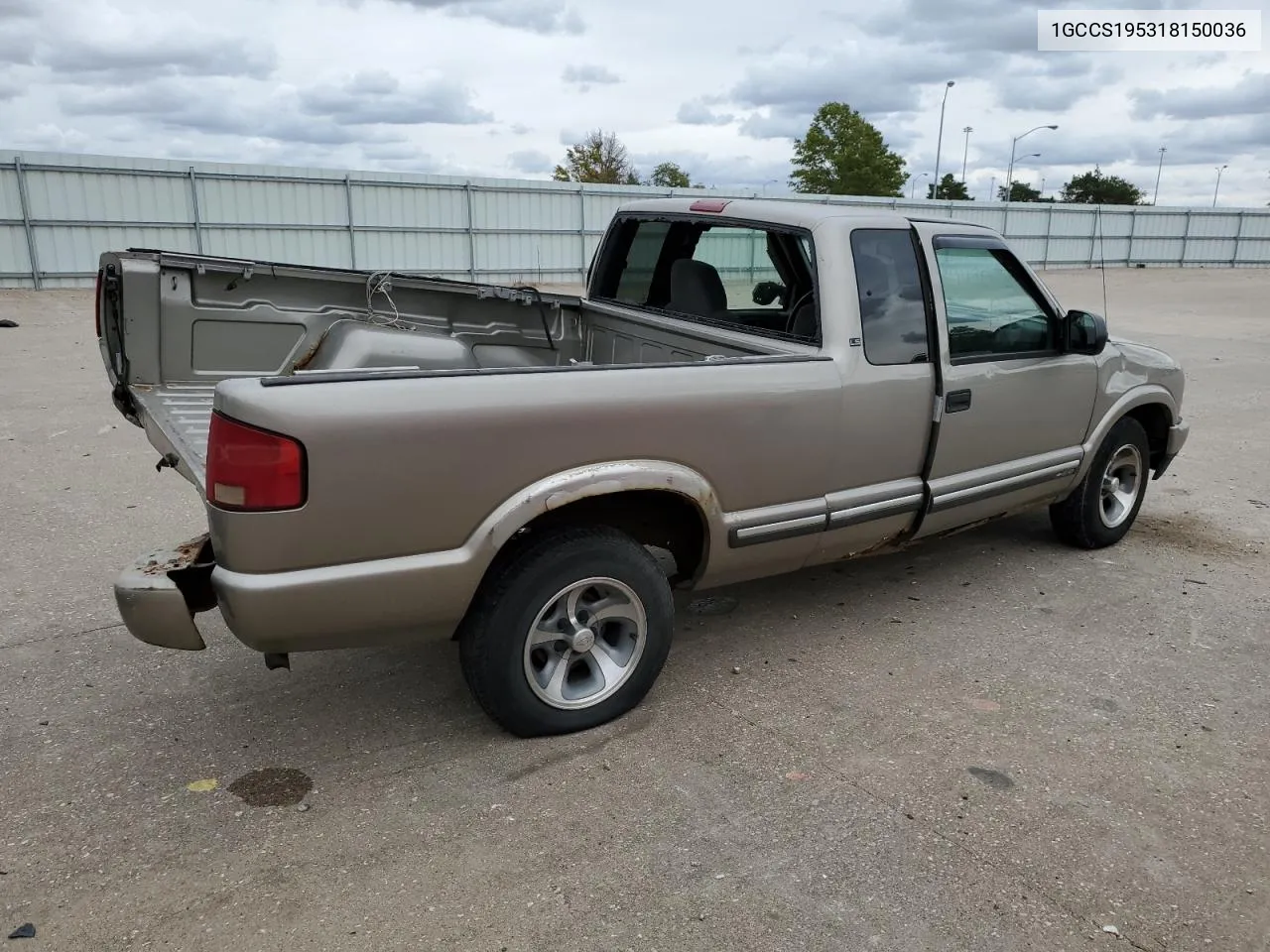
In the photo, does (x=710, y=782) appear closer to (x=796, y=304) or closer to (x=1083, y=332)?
(x=796, y=304)

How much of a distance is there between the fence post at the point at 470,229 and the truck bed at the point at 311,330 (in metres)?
18.5

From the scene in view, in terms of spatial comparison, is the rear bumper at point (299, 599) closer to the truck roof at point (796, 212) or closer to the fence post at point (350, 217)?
the truck roof at point (796, 212)

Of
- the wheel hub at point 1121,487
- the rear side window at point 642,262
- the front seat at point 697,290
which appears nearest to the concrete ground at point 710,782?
the wheel hub at point 1121,487

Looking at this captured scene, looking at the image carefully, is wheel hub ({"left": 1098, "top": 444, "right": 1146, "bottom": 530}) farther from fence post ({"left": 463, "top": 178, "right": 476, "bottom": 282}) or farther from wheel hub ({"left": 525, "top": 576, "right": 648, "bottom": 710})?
fence post ({"left": 463, "top": 178, "right": 476, "bottom": 282})

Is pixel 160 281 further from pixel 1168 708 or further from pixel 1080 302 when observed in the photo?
pixel 1080 302

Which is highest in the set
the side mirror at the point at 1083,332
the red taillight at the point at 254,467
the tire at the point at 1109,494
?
the side mirror at the point at 1083,332

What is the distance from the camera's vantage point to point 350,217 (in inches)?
864

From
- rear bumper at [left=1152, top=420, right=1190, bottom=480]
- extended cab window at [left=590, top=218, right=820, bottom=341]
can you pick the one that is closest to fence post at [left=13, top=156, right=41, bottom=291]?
extended cab window at [left=590, top=218, right=820, bottom=341]

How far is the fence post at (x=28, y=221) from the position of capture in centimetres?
1817

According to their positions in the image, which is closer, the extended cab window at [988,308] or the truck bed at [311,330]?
the extended cab window at [988,308]

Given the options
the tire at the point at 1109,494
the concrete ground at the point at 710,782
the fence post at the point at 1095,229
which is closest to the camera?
the concrete ground at the point at 710,782

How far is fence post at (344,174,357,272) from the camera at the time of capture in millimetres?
21766

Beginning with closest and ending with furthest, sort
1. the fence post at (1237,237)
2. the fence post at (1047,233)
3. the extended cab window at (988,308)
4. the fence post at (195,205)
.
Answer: the extended cab window at (988,308) → the fence post at (195,205) → the fence post at (1047,233) → the fence post at (1237,237)

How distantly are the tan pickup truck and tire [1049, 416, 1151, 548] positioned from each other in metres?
0.02
